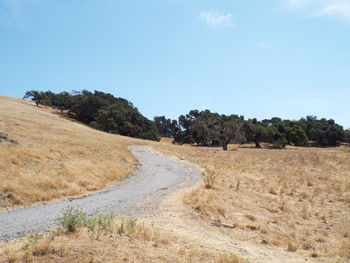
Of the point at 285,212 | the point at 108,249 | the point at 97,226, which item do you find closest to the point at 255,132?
the point at 285,212

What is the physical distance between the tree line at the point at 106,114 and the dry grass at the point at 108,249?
6808 centimetres

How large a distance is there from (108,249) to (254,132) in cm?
7544

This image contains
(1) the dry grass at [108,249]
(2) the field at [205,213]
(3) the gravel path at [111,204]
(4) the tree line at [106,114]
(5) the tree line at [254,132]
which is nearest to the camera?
(1) the dry grass at [108,249]

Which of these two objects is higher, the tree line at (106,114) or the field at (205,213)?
the tree line at (106,114)

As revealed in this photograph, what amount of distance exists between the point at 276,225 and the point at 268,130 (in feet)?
242

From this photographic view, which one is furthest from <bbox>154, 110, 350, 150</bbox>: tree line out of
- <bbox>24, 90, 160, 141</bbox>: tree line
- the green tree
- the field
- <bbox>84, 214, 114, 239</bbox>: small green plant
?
<bbox>84, 214, 114, 239</bbox>: small green plant

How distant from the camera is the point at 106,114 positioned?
75.6 m

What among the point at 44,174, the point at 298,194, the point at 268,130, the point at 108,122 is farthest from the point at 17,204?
the point at 268,130

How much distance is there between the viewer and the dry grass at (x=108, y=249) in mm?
5496

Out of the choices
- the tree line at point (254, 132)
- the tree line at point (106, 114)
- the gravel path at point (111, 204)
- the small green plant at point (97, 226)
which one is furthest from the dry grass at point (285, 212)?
the tree line at point (106, 114)

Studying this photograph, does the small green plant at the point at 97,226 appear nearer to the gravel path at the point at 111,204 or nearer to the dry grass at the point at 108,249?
the dry grass at the point at 108,249

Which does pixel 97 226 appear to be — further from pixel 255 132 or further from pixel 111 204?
pixel 255 132

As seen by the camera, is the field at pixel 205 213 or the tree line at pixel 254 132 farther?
the tree line at pixel 254 132

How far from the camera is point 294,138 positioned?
275 feet
